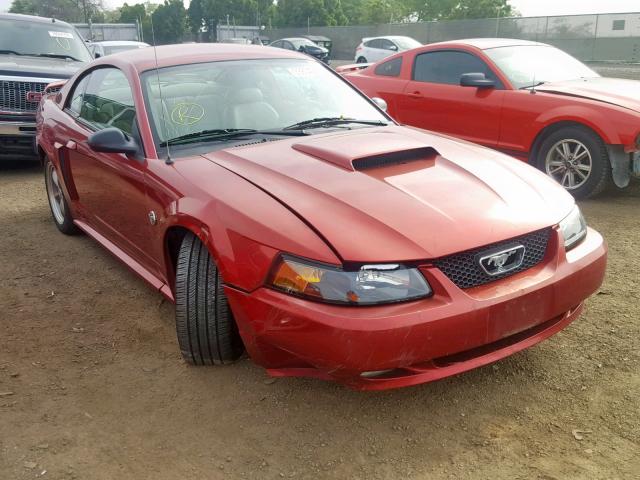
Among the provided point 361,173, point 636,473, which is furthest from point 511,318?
point 361,173

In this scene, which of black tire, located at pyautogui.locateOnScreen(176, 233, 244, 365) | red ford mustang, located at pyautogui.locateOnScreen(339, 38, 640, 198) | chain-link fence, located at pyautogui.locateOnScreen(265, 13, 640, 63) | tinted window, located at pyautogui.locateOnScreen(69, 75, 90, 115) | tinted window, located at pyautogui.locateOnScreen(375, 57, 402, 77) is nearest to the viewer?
black tire, located at pyautogui.locateOnScreen(176, 233, 244, 365)

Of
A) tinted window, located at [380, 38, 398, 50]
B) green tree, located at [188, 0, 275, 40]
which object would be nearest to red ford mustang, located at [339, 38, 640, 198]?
→ tinted window, located at [380, 38, 398, 50]

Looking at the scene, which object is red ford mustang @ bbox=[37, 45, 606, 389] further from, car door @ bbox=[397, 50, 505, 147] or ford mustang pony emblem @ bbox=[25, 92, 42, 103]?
ford mustang pony emblem @ bbox=[25, 92, 42, 103]

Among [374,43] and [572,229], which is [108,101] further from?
[374,43]

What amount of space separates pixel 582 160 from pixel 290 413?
14.1 ft

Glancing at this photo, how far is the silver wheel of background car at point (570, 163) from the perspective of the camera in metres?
5.65

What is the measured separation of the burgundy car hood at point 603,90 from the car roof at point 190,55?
3.00 metres

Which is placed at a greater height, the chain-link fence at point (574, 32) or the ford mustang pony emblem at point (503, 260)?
the chain-link fence at point (574, 32)

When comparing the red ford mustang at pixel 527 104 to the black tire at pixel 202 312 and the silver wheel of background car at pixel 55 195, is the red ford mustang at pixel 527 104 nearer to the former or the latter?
the silver wheel of background car at pixel 55 195

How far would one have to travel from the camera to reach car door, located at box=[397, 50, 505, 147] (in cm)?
627

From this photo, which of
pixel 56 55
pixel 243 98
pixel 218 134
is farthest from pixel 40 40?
pixel 218 134

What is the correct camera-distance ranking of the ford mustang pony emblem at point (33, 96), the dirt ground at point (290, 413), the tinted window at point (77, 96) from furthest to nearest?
the ford mustang pony emblem at point (33, 96) → the tinted window at point (77, 96) → the dirt ground at point (290, 413)

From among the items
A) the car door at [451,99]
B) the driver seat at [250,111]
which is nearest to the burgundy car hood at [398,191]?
the driver seat at [250,111]

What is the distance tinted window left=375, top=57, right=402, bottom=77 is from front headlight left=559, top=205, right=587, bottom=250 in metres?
4.86
